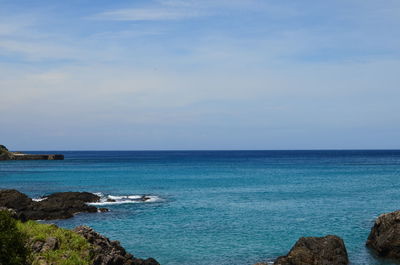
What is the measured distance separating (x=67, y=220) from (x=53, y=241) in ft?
92.4

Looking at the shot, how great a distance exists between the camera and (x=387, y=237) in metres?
33.2

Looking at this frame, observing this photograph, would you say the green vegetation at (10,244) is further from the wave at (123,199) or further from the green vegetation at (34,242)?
the wave at (123,199)

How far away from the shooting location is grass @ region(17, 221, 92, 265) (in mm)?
21141

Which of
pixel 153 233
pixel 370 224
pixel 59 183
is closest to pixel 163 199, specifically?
pixel 153 233

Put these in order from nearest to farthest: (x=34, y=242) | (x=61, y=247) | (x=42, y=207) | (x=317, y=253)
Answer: (x=34, y=242) → (x=61, y=247) → (x=317, y=253) → (x=42, y=207)

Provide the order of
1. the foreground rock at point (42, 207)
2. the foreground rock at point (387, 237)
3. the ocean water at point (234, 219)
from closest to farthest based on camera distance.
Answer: the foreground rock at point (387, 237)
the ocean water at point (234, 219)
the foreground rock at point (42, 207)

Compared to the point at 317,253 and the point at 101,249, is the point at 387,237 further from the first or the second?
the point at 101,249

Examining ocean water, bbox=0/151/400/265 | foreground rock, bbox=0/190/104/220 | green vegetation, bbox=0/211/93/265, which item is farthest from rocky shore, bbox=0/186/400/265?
foreground rock, bbox=0/190/104/220

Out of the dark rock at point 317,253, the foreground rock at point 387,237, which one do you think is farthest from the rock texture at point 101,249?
the foreground rock at point 387,237

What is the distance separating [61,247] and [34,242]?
1.31 meters

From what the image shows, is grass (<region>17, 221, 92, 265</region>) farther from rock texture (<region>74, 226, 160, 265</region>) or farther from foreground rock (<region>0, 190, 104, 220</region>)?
foreground rock (<region>0, 190, 104, 220</region>)

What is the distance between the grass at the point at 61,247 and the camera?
69.4 ft

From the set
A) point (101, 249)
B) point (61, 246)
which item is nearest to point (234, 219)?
point (101, 249)

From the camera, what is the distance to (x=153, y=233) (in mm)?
41938
